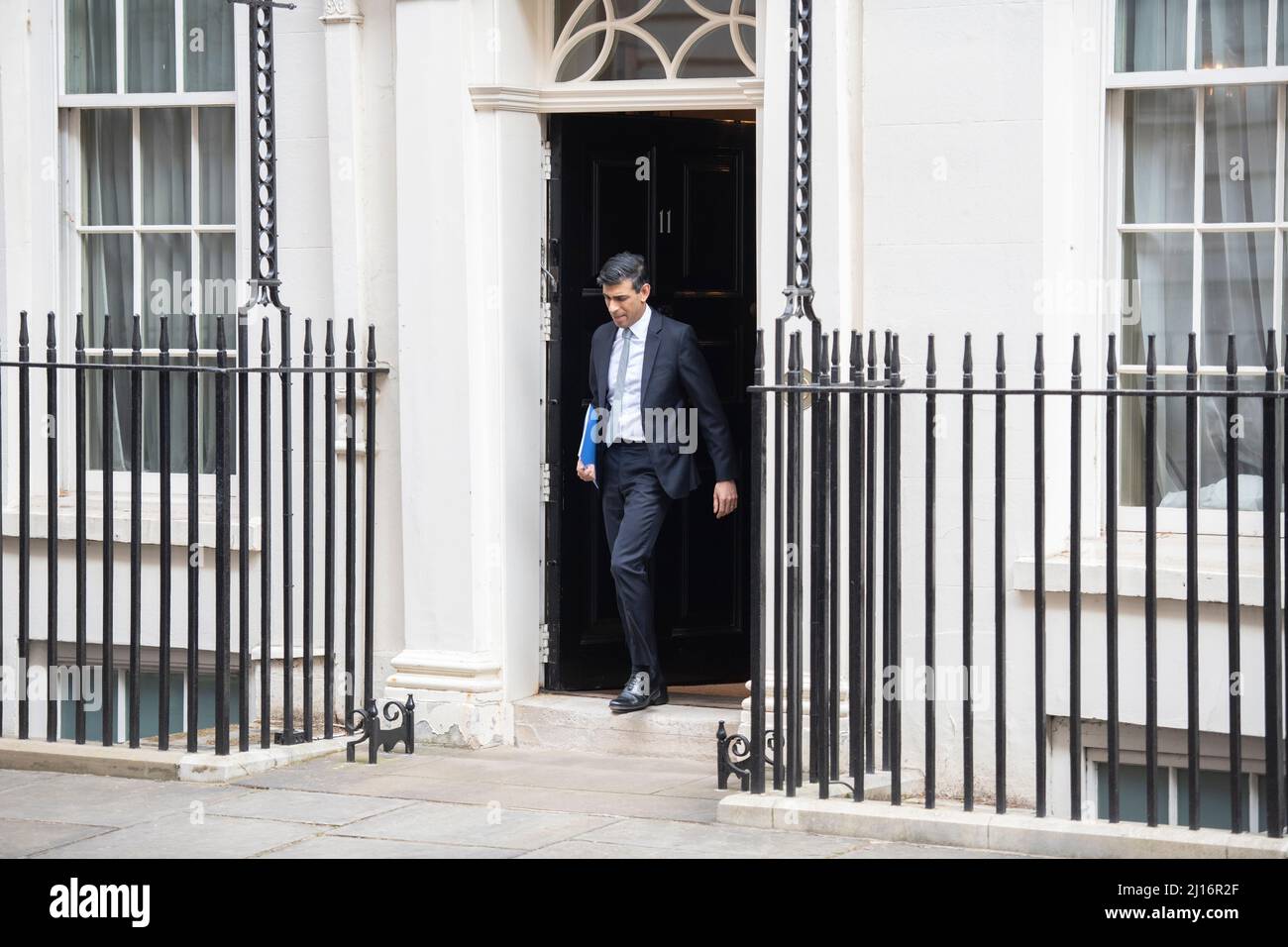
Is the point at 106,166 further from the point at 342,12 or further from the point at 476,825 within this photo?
the point at 476,825

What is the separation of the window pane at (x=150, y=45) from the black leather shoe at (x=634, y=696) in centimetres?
363

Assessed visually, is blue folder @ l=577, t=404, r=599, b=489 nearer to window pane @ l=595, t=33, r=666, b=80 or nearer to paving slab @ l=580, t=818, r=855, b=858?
window pane @ l=595, t=33, r=666, b=80

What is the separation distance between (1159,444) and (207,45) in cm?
478

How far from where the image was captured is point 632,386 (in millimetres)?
8227

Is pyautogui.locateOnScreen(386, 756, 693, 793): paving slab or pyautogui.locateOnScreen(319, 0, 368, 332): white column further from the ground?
pyautogui.locateOnScreen(319, 0, 368, 332): white column

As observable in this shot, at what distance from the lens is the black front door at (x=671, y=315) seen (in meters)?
8.54

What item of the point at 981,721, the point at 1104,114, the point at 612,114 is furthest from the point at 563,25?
the point at 981,721

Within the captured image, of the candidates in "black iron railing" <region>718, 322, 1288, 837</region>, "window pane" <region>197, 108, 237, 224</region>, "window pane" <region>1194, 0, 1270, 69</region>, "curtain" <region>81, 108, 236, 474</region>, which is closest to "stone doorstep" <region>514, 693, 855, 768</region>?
"black iron railing" <region>718, 322, 1288, 837</region>

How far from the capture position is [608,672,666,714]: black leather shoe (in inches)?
322

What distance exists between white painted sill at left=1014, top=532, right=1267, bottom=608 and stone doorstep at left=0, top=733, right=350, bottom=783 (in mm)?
3077

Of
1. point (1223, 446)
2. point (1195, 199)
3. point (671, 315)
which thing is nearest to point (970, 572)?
point (1223, 446)

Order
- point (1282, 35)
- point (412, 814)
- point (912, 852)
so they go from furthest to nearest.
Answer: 1. point (1282, 35)
2. point (412, 814)
3. point (912, 852)

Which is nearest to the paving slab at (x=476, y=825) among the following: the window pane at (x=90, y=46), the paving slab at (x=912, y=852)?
the paving slab at (x=912, y=852)

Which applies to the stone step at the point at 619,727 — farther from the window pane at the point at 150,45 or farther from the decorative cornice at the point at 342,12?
the window pane at the point at 150,45
